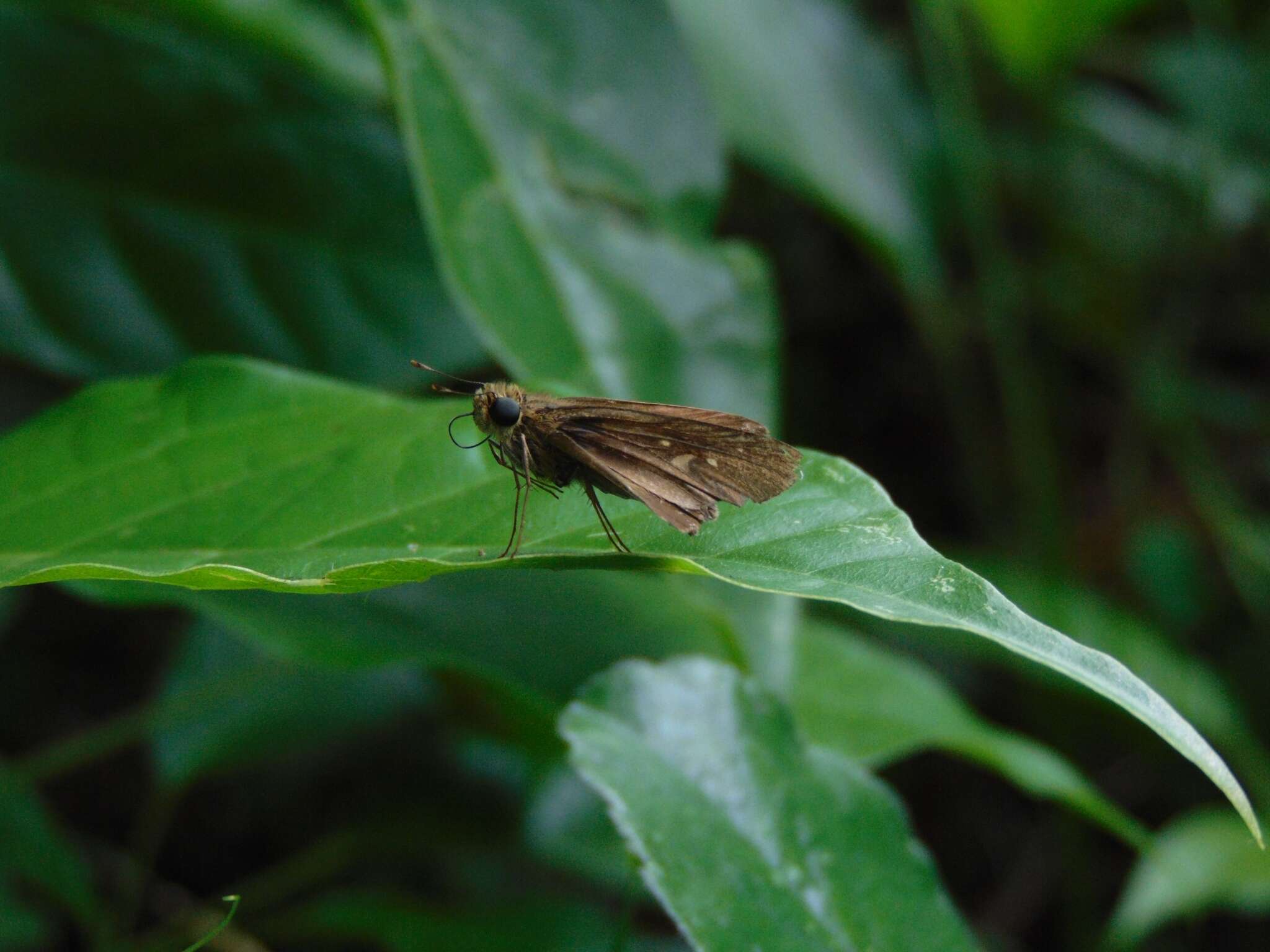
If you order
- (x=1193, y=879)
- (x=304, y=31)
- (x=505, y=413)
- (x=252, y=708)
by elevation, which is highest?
(x=304, y=31)

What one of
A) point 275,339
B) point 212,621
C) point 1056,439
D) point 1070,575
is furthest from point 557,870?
point 1056,439

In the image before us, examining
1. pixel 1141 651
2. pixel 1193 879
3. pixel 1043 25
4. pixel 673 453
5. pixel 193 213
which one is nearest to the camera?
pixel 673 453

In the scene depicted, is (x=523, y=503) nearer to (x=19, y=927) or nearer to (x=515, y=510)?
(x=515, y=510)

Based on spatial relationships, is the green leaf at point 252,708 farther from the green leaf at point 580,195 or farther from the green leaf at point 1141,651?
the green leaf at point 1141,651

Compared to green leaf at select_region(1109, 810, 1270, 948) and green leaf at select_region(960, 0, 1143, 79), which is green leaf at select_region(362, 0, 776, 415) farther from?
green leaf at select_region(1109, 810, 1270, 948)

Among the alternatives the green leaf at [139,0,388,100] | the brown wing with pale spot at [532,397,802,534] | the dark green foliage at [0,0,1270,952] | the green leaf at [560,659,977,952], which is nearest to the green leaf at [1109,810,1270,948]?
the dark green foliage at [0,0,1270,952]

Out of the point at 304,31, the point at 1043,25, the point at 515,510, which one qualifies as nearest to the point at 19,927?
the point at 515,510
